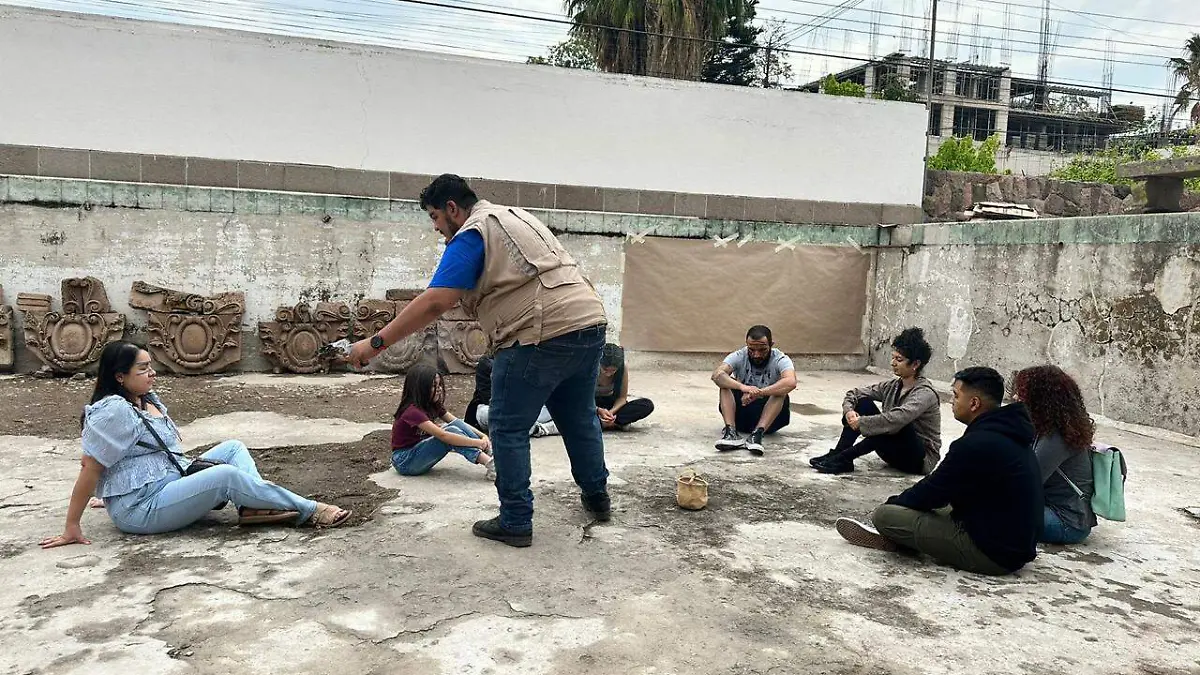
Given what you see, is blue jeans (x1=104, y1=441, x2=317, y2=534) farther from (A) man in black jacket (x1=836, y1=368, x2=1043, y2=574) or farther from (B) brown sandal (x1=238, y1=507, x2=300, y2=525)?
(A) man in black jacket (x1=836, y1=368, x2=1043, y2=574)

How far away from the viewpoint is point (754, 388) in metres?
5.63

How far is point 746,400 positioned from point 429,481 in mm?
2346

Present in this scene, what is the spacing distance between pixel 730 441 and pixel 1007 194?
7674 mm

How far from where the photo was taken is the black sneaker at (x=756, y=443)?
17.7 feet

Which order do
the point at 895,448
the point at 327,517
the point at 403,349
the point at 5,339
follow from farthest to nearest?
→ the point at 403,349 < the point at 5,339 < the point at 895,448 < the point at 327,517

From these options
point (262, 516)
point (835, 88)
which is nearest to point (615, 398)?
point (262, 516)

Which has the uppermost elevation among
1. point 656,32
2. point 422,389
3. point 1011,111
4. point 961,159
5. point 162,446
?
point 1011,111

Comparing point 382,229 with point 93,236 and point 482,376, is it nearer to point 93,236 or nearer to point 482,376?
point 93,236

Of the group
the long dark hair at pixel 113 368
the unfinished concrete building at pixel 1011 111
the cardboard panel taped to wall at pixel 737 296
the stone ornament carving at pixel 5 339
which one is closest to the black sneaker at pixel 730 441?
the long dark hair at pixel 113 368

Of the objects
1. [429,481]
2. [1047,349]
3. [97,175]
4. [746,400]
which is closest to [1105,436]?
[1047,349]

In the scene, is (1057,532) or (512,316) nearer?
(512,316)

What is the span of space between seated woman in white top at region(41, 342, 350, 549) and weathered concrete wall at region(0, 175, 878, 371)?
16.2ft

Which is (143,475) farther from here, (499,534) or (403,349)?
(403,349)

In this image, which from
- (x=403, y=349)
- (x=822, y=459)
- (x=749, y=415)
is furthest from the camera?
(x=403, y=349)
